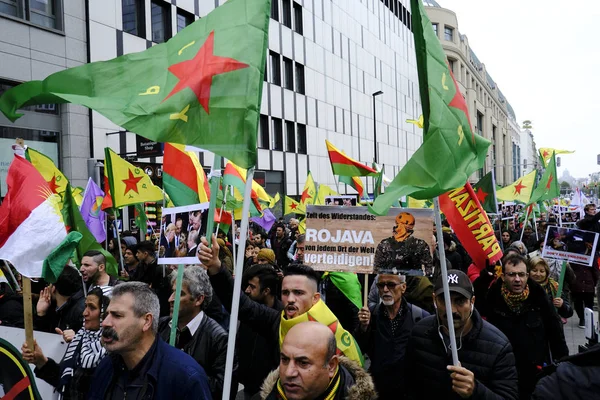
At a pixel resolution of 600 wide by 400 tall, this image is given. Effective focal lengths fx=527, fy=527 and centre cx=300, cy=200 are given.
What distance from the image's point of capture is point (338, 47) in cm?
3553

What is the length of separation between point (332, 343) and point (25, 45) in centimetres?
1601

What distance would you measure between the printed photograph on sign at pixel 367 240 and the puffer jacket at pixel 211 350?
1.33 metres

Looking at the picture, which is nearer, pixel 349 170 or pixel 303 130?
pixel 349 170

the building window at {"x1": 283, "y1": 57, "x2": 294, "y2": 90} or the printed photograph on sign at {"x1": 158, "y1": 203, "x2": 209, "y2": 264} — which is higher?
the building window at {"x1": 283, "y1": 57, "x2": 294, "y2": 90}

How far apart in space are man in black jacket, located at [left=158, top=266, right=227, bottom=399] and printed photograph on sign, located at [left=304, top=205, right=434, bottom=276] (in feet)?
4.02

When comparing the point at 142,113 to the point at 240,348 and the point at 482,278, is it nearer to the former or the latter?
the point at 240,348

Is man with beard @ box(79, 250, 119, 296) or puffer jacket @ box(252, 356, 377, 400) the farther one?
man with beard @ box(79, 250, 119, 296)

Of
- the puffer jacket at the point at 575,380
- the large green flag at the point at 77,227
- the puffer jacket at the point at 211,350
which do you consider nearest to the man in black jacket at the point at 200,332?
the puffer jacket at the point at 211,350

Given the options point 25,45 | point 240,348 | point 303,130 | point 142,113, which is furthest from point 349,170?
point 303,130

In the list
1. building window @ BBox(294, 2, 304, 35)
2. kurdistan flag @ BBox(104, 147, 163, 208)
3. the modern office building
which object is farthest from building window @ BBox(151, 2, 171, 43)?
the modern office building

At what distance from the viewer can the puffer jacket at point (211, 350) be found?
11.4 ft

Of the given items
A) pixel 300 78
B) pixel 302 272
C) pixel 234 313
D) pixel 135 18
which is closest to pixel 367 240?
pixel 302 272

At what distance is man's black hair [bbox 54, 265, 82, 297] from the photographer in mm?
4648

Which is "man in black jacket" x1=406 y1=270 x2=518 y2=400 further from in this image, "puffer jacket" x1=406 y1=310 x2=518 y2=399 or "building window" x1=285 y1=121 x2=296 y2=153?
"building window" x1=285 y1=121 x2=296 y2=153
